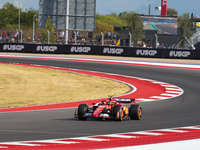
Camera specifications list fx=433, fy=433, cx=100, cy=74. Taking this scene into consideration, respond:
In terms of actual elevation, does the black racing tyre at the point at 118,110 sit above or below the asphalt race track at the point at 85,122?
above

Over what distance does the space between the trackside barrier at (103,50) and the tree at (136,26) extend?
27.9m

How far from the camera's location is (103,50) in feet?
135

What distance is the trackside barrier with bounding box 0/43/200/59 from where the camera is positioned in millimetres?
38300

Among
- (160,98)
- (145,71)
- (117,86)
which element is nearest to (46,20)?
→ (145,71)

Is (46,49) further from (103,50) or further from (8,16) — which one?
(8,16)

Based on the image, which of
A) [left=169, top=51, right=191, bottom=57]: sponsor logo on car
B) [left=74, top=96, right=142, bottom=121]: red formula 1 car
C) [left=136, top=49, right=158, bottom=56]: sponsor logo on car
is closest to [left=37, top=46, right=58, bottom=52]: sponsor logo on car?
[left=136, top=49, right=158, bottom=56]: sponsor logo on car

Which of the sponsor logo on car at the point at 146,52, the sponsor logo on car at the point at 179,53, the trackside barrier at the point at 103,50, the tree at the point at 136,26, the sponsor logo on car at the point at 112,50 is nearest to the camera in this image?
the sponsor logo on car at the point at 179,53

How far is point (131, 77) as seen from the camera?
25.6 metres

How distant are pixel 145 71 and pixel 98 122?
18456 mm

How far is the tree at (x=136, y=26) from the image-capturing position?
69438 millimetres

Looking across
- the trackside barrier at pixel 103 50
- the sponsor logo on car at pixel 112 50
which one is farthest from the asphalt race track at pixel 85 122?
the sponsor logo on car at pixel 112 50

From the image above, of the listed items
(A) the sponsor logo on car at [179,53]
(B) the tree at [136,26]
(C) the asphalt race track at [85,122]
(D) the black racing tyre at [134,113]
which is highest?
(B) the tree at [136,26]

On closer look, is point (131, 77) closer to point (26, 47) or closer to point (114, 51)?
point (114, 51)

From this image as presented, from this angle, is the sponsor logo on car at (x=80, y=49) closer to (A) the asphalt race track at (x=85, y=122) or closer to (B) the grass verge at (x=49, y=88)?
(B) the grass verge at (x=49, y=88)
